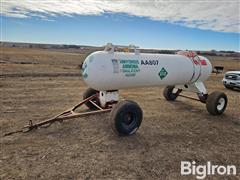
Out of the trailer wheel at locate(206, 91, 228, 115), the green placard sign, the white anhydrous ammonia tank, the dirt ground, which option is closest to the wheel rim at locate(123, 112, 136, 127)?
the dirt ground

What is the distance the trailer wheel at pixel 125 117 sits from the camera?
4894mm

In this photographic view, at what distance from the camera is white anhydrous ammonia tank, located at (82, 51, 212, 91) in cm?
514

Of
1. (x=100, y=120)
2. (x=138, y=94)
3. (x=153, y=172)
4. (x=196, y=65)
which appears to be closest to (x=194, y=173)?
(x=153, y=172)

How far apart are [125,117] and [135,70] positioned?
1.21 meters

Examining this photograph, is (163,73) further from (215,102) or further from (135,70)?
(215,102)

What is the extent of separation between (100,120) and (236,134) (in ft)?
11.5

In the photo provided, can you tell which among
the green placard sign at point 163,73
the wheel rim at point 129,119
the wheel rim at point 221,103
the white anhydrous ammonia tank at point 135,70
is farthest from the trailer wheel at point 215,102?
the wheel rim at point 129,119

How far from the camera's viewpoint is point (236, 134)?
18.6 feet

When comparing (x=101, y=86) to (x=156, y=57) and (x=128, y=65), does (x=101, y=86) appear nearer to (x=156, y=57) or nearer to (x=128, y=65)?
(x=128, y=65)

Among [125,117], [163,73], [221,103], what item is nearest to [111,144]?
[125,117]

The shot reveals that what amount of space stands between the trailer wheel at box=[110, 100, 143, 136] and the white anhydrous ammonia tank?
663mm

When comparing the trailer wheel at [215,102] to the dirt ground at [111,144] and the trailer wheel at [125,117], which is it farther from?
the trailer wheel at [125,117]

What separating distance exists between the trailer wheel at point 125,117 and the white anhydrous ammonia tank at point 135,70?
2.18 feet

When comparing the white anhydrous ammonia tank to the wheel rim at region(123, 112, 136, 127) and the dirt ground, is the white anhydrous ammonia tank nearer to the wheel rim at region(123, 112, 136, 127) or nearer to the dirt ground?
the wheel rim at region(123, 112, 136, 127)
